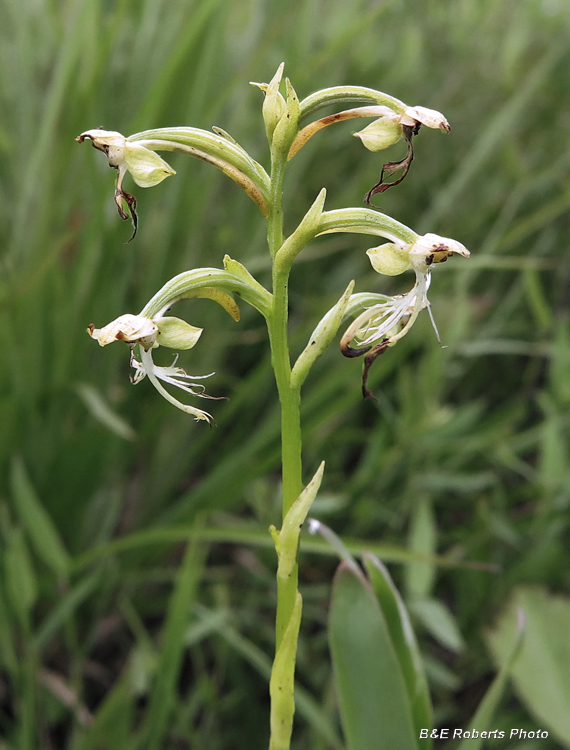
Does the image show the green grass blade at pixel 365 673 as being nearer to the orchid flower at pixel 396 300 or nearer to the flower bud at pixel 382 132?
the orchid flower at pixel 396 300

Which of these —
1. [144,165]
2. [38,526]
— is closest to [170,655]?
[38,526]

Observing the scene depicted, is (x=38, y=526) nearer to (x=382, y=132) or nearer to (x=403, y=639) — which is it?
(x=403, y=639)

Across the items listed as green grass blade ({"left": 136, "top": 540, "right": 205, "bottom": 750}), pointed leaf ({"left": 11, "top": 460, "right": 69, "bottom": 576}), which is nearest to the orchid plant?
green grass blade ({"left": 136, "top": 540, "right": 205, "bottom": 750})

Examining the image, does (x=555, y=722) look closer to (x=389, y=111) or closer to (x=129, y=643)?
(x=129, y=643)

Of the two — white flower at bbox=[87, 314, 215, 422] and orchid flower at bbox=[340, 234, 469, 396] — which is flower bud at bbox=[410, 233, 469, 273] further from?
white flower at bbox=[87, 314, 215, 422]

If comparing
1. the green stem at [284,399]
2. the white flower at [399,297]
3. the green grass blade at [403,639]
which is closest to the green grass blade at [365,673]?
the green grass blade at [403,639]

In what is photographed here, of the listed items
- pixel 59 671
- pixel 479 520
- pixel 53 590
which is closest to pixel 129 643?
pixel 59 671
